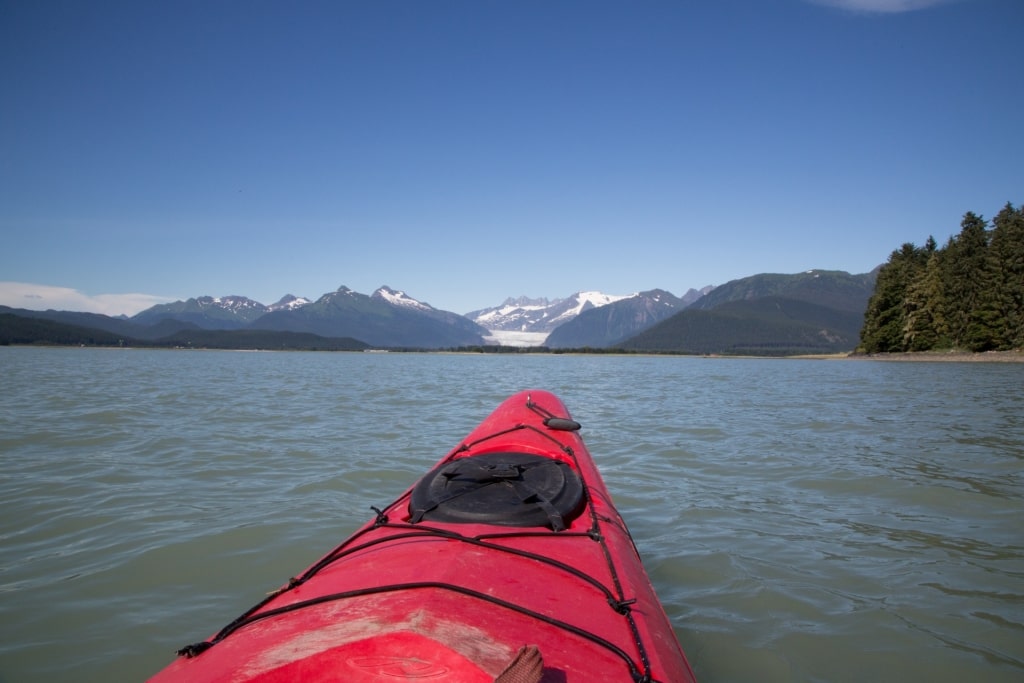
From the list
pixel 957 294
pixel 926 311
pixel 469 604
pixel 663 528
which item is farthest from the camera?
pixel 926 311

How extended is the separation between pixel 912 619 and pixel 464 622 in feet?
13.7

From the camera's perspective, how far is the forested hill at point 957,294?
46.2m

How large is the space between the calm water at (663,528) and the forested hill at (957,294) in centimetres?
4197

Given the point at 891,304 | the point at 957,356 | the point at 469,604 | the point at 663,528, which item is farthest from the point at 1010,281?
the point at 469,604

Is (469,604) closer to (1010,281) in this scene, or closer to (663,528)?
(663,528)

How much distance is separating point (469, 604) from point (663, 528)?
4.83 metres

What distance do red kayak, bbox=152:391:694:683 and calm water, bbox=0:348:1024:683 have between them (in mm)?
1532

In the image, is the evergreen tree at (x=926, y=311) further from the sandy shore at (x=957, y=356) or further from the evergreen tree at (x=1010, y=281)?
the evergreen tree at (x=1010, y=281)

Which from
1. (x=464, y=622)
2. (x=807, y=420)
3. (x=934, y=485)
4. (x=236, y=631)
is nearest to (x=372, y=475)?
(x=236, y=631)

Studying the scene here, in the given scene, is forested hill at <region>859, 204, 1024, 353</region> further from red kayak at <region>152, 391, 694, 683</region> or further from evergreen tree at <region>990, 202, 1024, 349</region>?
red kayak at <region>152, 391, 694, 683</region>

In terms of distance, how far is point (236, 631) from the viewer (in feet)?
7.88

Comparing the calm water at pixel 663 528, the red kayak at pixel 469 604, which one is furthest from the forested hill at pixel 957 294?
the red kayak at pixel 469 604

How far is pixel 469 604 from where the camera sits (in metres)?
2.25

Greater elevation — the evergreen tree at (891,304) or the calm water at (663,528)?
the evergreen tree at (891,304)
